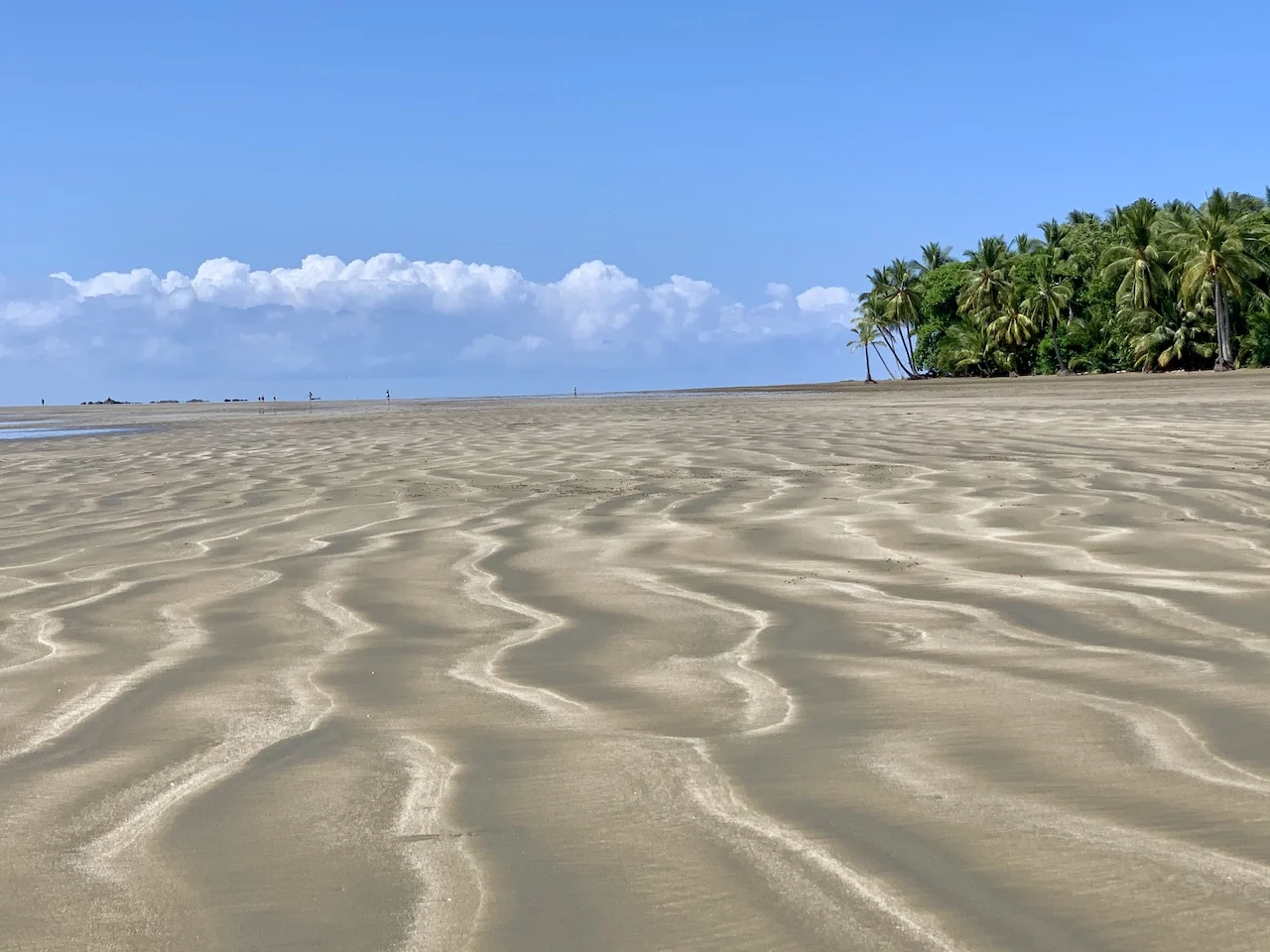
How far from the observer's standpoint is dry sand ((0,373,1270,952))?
1.94 meters

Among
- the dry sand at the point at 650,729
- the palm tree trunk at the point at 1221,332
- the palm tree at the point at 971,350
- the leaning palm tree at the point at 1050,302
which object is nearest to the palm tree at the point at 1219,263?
the palm tree trunk at the point at 1221,332

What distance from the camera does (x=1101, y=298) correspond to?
5825 cm

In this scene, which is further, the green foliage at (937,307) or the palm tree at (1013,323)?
the green foliage at (937,307)

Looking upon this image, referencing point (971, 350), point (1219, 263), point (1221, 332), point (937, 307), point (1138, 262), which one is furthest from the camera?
point (937, 307)

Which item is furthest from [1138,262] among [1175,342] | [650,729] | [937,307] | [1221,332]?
[650,729]

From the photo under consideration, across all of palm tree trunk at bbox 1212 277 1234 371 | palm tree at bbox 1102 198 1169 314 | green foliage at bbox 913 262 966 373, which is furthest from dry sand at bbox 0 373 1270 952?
green foliage at bbox 913 262 966 373

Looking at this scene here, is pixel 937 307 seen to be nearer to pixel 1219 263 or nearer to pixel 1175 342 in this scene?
pixel 1175 342

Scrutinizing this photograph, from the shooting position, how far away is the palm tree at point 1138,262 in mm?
52719

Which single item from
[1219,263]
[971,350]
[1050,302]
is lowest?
[971,350]

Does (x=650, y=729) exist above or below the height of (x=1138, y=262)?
below

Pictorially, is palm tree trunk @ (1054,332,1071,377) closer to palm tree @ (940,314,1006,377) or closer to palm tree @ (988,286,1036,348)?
palm tree @ (988,286,1036,348)

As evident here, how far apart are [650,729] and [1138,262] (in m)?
54.5

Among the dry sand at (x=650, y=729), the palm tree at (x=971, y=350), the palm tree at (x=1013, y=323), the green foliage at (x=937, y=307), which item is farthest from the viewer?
the green foliage at (x=937, y=307)

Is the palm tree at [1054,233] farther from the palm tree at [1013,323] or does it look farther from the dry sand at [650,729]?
the dry sand at [650,729]
